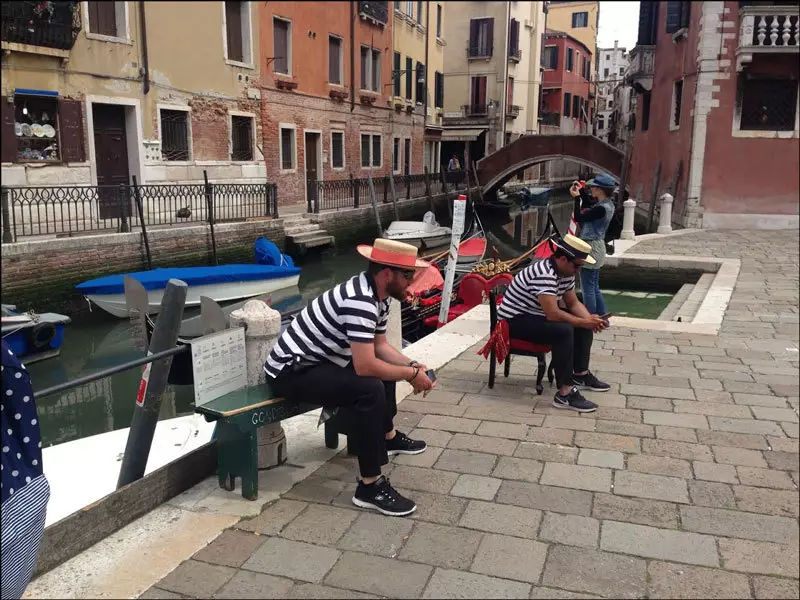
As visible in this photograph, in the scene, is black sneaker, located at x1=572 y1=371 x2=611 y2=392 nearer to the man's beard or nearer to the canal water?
the man's beard

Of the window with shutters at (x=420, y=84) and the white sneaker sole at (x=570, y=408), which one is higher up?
the window with shutters at (x=420, y=84)

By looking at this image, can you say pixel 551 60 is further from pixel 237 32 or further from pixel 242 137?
pixel 237 32

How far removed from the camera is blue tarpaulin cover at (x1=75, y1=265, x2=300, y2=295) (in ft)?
24.9

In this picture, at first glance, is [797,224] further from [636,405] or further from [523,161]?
[636,405]

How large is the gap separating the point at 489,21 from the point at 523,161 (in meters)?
17.8

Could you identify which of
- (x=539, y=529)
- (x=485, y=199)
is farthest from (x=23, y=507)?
(x=485, y=199)

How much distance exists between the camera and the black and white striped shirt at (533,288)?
304 centimetres

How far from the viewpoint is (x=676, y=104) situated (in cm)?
1315

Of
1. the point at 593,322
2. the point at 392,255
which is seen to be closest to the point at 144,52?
the point at 392,255

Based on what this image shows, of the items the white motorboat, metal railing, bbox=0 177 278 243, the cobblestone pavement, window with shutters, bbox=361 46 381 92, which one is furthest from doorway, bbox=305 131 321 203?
window with shutters, bbox=361 46 381 92

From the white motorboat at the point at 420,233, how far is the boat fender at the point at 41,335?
713 centimetres

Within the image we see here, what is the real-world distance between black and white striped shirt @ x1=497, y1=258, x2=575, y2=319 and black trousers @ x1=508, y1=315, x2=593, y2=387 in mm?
39

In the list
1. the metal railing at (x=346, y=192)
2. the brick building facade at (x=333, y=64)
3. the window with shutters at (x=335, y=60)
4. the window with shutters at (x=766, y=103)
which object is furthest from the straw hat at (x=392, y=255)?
the window with shutters at (x=766, y=103)

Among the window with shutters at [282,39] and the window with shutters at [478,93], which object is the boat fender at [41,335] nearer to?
the window with shutters at [478,93]
